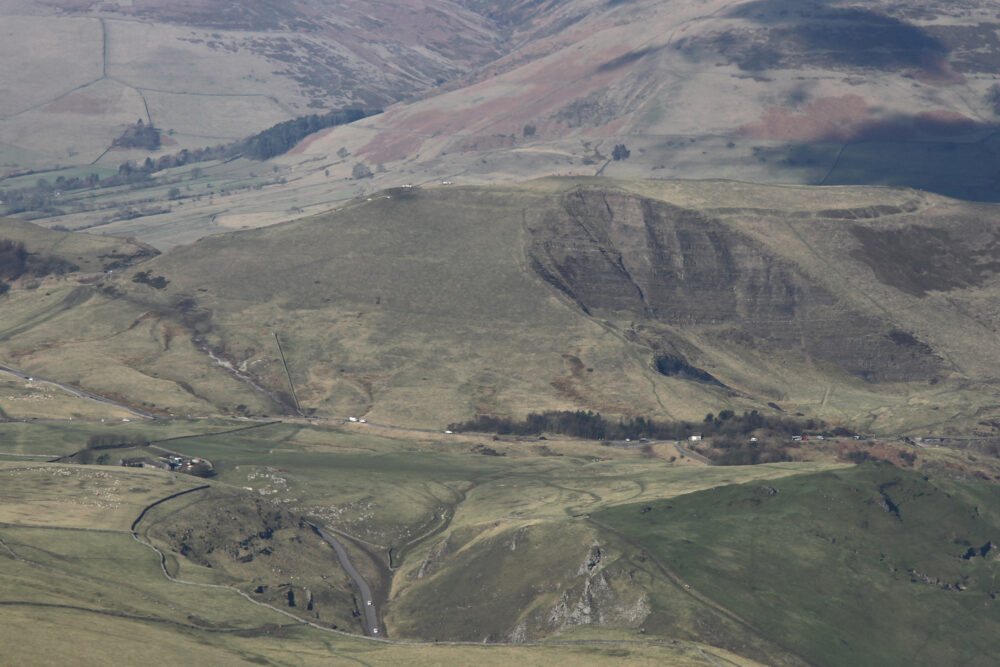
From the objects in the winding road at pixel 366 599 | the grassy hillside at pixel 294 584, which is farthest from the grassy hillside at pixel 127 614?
the winding road at pixel 366 599

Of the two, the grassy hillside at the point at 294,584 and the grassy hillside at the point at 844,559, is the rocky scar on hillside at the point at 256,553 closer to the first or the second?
→ the grassy hillside at the point at 294,584

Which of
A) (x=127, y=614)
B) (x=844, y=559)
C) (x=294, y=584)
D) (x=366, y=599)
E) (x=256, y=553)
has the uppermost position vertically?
(x=127, y=614)

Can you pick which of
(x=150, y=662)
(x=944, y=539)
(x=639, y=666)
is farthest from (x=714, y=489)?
(x=150, y=662)


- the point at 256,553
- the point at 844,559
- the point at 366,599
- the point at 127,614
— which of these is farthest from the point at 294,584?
the point at 844,559

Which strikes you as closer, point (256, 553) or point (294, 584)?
point (294, 584)

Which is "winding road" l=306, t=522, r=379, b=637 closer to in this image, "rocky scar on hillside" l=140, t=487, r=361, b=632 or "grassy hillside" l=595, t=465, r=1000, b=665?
"rocky scar on hillside" l=140, t=487, r=361, b=632

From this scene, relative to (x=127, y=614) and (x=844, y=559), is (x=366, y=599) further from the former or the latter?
(x=844, y=559)

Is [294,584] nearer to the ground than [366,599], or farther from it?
farther from it

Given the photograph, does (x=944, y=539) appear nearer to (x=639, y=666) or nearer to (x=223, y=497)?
(x=639, y=666)
